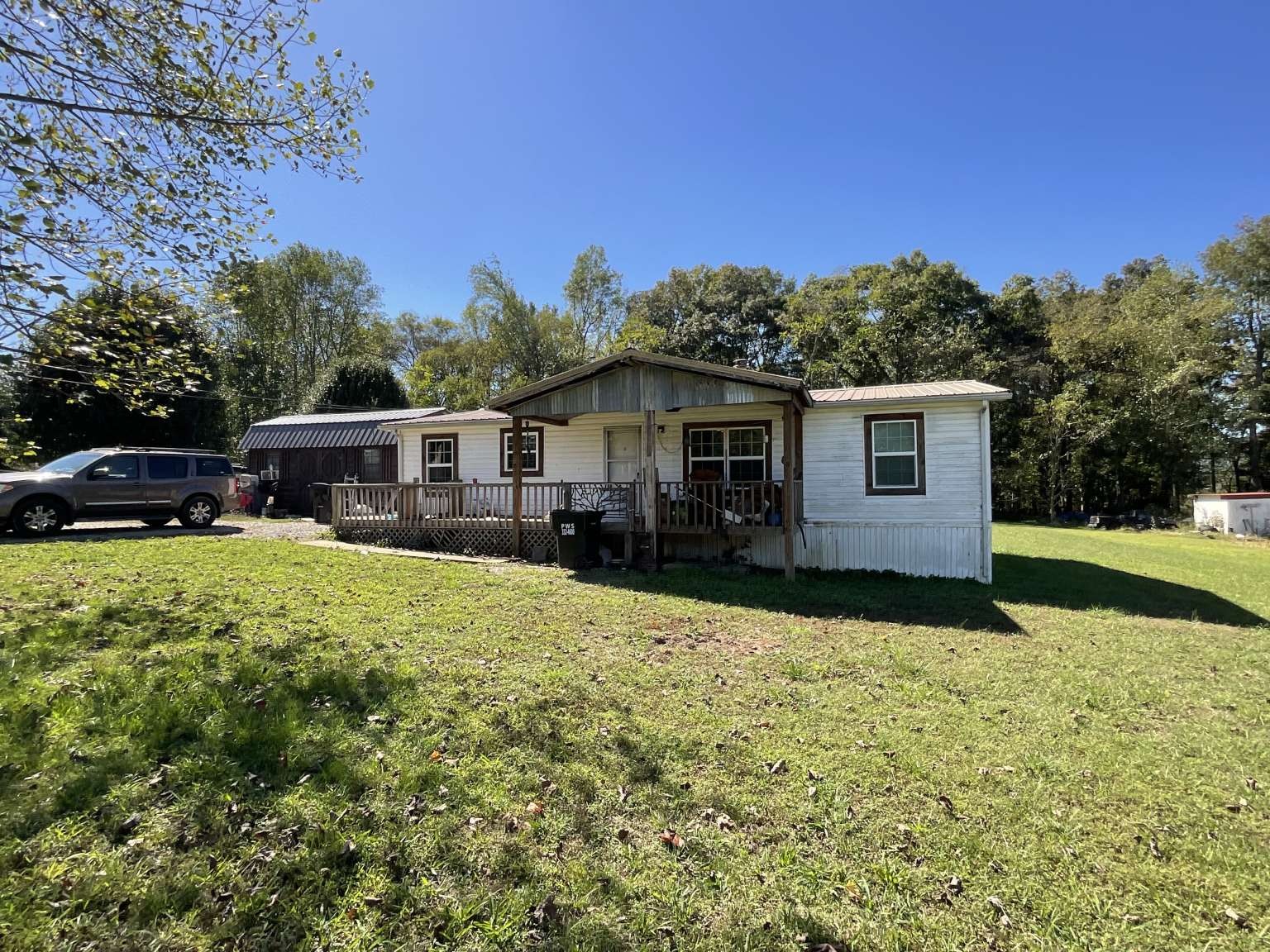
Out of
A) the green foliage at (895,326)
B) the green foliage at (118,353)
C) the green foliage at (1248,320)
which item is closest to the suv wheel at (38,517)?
the green foliage at (118,353)

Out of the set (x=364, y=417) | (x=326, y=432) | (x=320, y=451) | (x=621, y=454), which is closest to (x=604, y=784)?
(x=621, y=454)

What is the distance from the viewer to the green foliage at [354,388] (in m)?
27.8

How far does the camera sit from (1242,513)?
2141 centimetres

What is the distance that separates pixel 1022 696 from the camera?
492 cm

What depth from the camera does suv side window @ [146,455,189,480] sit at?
13.7 meters

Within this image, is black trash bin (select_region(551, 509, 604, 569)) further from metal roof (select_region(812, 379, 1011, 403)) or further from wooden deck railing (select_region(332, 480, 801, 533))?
metal roof (select_region(812, 379, 1011, 403))

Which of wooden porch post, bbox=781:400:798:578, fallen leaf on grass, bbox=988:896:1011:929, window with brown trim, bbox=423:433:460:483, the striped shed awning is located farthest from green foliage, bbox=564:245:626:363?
fallen leaf on grass, bbox=988:896:1011:929

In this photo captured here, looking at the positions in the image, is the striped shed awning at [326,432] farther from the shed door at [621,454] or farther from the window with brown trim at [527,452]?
the shed door at [621,454]

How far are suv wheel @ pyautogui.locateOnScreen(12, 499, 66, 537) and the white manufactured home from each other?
5.40m

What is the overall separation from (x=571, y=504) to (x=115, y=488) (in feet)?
34.6

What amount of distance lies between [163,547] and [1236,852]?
45.7 ft

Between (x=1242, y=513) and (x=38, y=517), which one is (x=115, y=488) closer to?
(x=38, y=517)

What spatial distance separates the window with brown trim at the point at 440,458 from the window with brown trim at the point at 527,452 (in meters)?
1.44

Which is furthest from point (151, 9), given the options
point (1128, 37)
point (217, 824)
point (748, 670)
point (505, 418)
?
point (1128, 37)
